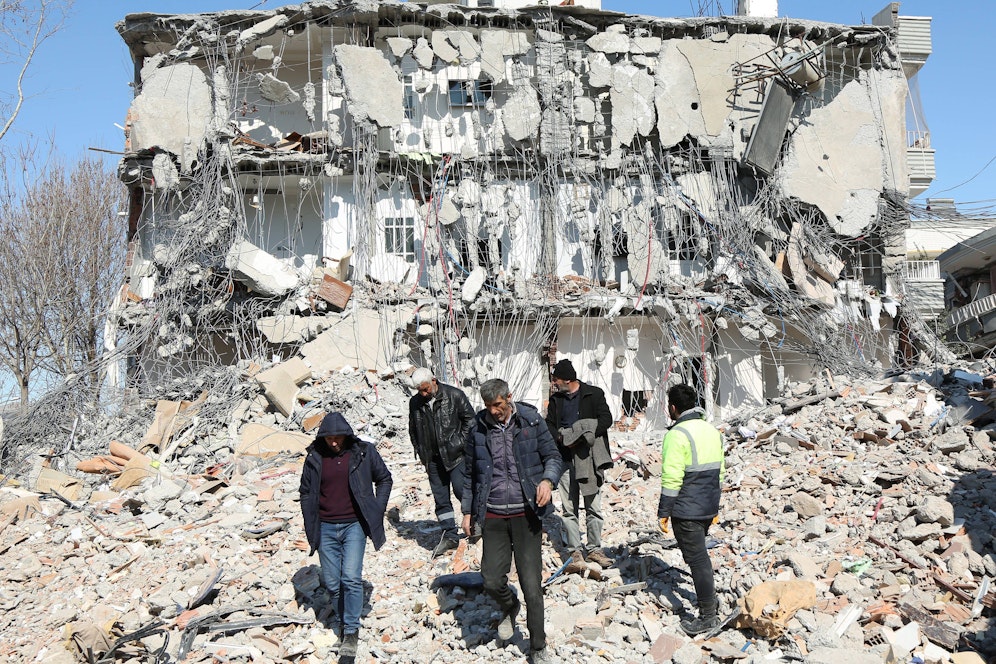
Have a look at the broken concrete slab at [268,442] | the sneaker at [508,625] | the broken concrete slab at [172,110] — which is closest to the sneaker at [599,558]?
the sneaker at [508,625]

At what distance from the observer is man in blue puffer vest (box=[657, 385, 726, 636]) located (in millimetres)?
5488

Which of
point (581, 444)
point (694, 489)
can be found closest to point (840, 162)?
point (581, 444)

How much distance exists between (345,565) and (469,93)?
13.6 meters

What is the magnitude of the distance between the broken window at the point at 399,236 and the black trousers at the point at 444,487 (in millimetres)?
10044

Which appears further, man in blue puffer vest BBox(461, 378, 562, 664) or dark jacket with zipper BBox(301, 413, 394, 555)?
dark jacket with zipper BBox(301, 413, 394, 555)

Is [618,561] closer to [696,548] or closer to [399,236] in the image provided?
[696,548]

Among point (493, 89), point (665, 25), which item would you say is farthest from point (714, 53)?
point (493, 89)

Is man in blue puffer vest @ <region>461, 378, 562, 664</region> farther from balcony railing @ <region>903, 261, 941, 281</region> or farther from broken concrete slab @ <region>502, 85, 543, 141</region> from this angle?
balcony railing @ <region>903, 261, 941, 281</region>

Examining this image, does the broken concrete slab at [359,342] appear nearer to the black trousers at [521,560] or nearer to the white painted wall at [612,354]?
the white painted wall at [612,354]

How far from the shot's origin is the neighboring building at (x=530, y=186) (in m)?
16.1

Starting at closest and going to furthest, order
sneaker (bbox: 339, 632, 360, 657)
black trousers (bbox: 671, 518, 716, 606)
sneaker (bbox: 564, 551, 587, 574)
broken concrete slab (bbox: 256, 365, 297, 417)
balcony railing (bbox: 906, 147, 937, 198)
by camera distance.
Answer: black trousers (bbox: 671, 518, 716, 606), sneaker (bbox: 339, 632, 360, 657), sneaker (bbox: 564, 551, 587, 574), broken concrete slab (bbox: 256, 365, 297, 417), balcony railing (bbox: 906, 147, 937, 198)

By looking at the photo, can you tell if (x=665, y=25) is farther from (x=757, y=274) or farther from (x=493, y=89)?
(x=757, y=274)

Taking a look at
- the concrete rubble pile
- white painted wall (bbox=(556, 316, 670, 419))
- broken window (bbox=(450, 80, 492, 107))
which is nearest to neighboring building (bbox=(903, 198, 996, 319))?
white painted wall (bbox=(556, 316, 670, 419))

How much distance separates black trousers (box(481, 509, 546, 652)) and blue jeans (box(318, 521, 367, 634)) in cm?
94
